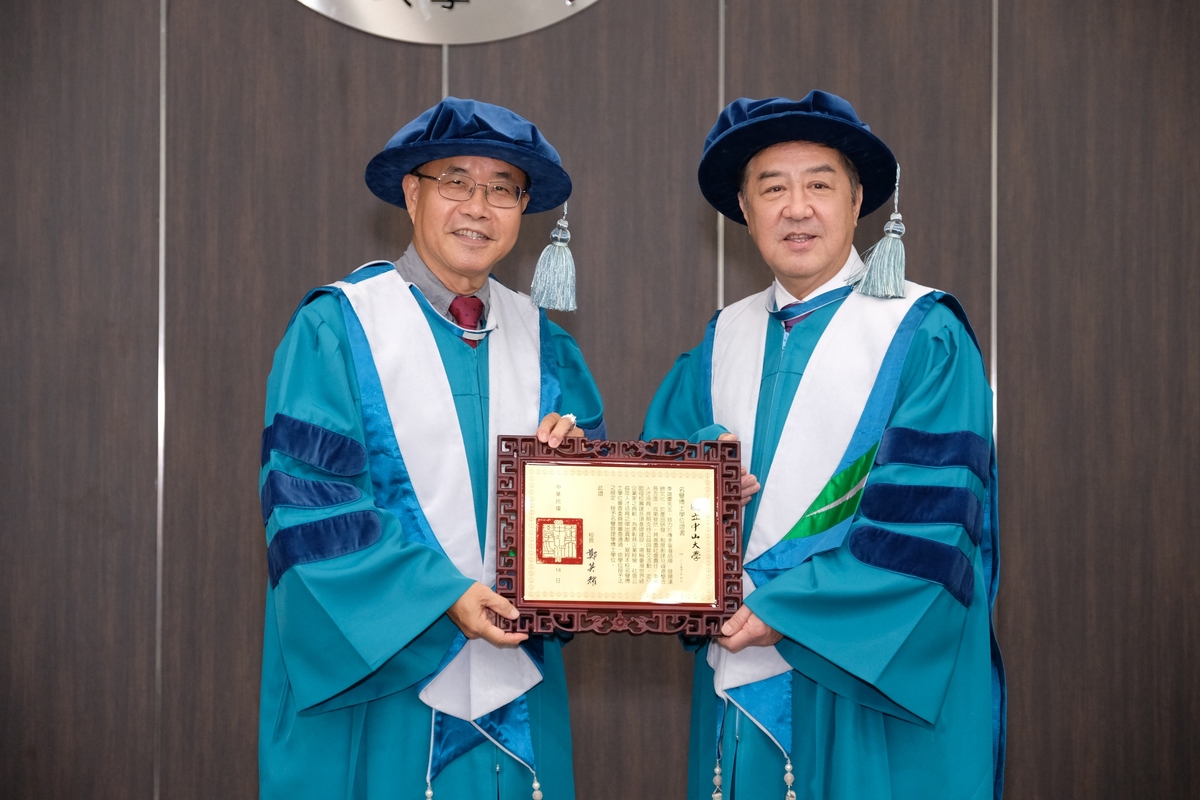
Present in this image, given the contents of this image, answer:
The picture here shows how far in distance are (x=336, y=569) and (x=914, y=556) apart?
1.16 m

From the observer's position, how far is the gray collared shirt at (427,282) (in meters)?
2.38

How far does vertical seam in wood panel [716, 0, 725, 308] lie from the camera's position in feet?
11.3

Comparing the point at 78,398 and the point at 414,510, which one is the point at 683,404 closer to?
the point at 414,510

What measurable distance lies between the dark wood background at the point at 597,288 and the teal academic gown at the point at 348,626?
4.02 feet

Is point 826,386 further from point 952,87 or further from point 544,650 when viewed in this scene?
point 952,87

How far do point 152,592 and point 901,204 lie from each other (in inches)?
110

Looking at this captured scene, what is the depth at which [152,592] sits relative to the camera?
336cm

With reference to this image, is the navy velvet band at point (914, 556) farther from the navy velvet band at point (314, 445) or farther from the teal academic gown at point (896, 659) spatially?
the navy velvet band at point (314, 445)

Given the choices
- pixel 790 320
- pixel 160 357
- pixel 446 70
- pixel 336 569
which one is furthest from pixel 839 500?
pixel 160 357

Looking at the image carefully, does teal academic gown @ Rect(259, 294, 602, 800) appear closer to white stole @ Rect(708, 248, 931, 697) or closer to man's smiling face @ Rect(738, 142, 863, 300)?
white stole @ Rect(708, 248, 931, 697)

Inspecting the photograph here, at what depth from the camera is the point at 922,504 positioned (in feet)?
6.82

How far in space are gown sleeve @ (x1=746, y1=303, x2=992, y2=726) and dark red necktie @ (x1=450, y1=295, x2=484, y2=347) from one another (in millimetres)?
897

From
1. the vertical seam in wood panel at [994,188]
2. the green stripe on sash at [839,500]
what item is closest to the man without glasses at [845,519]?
the green stripe on sash at [839,500]

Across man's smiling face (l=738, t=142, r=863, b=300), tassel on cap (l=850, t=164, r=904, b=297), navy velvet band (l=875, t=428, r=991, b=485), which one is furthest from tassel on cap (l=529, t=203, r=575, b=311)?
navy velvet band (l=875, t=428, r=991, b=485)
